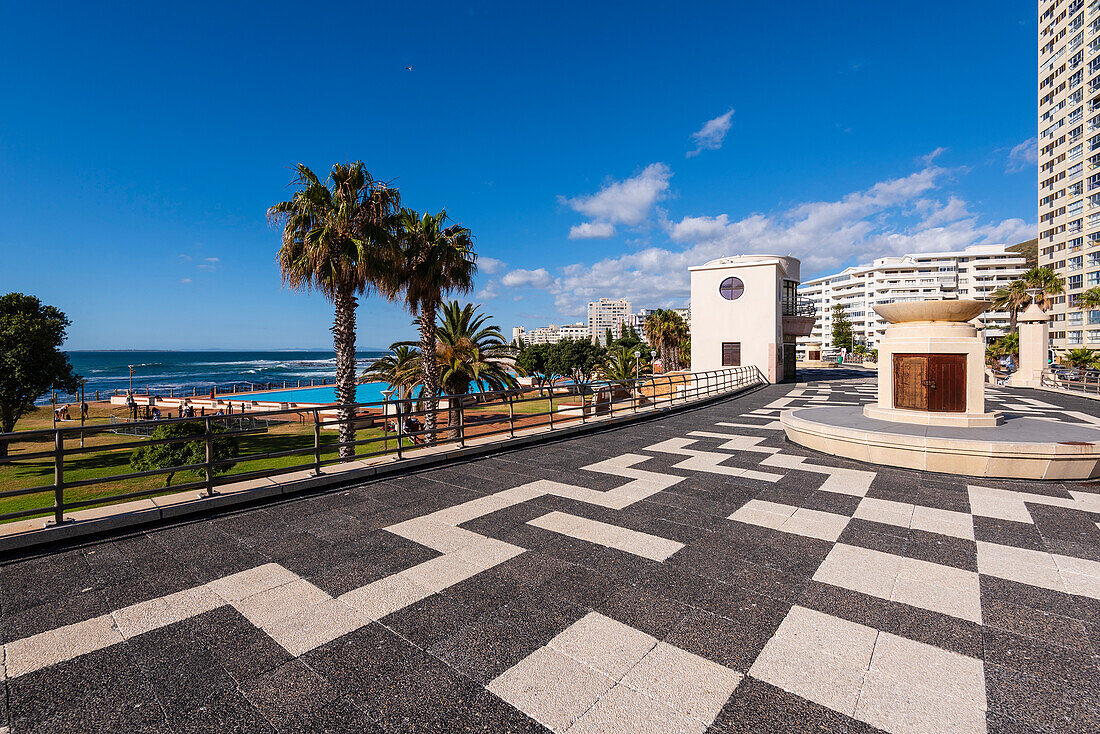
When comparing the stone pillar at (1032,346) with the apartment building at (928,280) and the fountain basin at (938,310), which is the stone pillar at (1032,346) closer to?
the fountain basin at (938,310)

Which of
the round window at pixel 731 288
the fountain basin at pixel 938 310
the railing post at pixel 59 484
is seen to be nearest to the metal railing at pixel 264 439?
the railing post at pixel 59 484

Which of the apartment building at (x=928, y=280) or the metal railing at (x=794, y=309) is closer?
the metal railing at (x=794, y=309)

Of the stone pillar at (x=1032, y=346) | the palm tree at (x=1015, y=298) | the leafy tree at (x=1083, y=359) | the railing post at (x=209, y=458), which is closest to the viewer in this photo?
the railing post at (x=209, y=458)

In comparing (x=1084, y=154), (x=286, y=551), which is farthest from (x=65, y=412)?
(x=1084, y=154)

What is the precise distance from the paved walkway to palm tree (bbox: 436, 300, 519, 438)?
1290 centimetres

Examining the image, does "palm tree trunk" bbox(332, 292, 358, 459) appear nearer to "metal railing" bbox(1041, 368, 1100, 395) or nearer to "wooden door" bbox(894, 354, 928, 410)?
"wooden door" bbox(894, 354, 928, 410)

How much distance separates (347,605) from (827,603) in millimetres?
3806

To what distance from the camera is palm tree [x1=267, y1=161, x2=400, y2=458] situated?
43.4 ft

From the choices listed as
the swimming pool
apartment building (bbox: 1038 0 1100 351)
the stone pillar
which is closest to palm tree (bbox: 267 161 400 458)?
the stone pillar

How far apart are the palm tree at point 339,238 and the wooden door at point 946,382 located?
14.2m

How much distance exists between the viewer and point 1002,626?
3.33 meters

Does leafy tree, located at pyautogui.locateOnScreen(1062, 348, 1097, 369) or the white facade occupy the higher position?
the white facade

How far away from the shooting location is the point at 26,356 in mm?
16312

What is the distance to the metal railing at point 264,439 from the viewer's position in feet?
16.2
